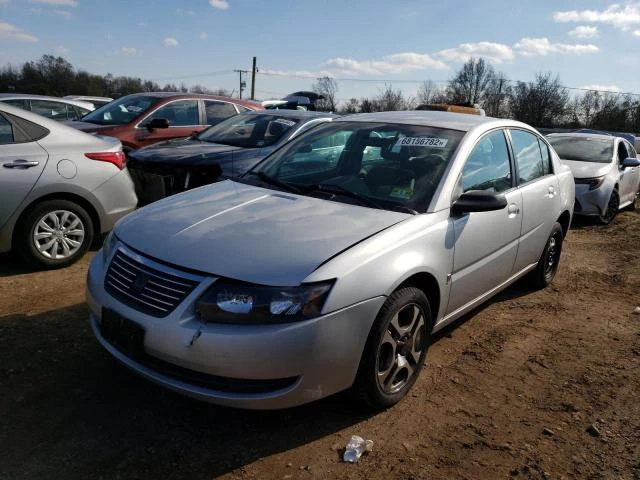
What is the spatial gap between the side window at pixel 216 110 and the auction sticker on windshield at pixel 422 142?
5.58m

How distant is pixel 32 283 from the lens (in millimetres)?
4805

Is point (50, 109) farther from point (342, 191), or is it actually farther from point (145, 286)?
point (145, 286)

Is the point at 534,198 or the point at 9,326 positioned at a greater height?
the point at 534,198

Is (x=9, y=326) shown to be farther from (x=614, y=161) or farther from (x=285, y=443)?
(x=614, y=161)

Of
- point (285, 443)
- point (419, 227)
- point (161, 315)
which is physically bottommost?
point (285, 443)

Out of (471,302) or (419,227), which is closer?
(419,227)

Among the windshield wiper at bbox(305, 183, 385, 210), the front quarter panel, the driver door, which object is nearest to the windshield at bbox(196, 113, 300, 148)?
the windshield wiper at bbox(305, 183, 385, 210)

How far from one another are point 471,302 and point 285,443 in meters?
1.78

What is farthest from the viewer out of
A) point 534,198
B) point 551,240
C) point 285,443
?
point 551,240

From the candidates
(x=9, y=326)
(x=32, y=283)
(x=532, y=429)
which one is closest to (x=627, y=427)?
(x=532, y=429)

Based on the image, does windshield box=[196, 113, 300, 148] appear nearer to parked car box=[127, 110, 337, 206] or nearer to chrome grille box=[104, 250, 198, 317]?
parked car box=[127, 110, 337, 206]

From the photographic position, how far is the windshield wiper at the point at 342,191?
11.2ft

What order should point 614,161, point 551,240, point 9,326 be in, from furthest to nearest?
point 614,161 → point 551,240 → point 9,326

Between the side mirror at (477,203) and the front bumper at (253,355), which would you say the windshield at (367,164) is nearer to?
the side mirror at (477,203)
